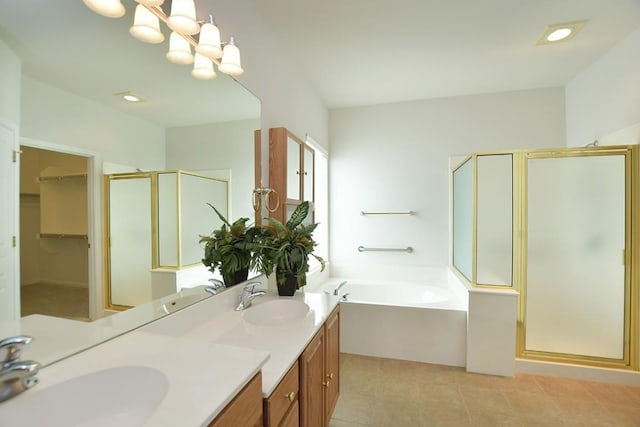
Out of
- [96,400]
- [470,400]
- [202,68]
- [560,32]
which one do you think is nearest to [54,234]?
[96,400]

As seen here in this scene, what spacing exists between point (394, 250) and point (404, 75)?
6.27ft

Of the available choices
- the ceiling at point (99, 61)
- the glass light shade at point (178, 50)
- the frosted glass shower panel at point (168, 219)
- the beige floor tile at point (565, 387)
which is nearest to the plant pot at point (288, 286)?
the frosted glass shower panel at point (168, 219)

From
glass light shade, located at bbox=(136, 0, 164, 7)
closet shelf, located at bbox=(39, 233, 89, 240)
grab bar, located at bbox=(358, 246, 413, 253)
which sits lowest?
grab bar, located at bbox=(358, 246, 413, 253)

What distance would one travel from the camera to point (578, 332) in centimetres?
220

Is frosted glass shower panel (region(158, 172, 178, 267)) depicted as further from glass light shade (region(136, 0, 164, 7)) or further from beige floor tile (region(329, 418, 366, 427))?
beige floor tile (region(329, 418, 366, 427))

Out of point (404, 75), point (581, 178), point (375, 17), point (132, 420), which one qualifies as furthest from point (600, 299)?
point (132, 420)

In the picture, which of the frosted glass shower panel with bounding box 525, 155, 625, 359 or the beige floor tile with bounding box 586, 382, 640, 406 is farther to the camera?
the frosted glass shower panel with bounding box 525, 155, 625, 359

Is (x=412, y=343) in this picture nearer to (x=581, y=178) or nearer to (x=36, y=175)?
(x=581, y=178)

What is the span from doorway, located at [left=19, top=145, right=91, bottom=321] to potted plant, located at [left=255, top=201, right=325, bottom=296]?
0.79 m

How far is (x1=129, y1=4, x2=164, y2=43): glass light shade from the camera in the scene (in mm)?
985

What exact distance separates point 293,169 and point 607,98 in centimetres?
276

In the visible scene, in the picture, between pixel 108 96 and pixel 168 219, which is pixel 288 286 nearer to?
pixel 168 219

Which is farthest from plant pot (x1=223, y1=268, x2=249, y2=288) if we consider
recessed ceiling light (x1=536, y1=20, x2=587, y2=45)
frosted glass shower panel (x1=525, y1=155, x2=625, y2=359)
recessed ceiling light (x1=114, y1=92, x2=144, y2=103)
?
recessed ceiling light (x1=536, y1=20, x2=587, y2=45)

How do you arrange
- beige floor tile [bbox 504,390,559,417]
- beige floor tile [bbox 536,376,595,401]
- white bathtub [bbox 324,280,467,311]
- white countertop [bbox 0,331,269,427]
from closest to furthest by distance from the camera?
white countertop [bbox 0,331,269,427] → beige floor tile [bbox 504,390,559,417] → beige floor tile [bbox 536,376,595,401] → white bathtub [bbox 324,280,467,311]
